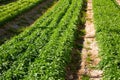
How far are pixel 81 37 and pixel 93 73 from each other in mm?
6215

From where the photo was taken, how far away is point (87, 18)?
81.0 feet

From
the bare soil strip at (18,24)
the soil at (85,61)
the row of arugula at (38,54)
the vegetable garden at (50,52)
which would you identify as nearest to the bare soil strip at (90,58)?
the soil at (85,61)

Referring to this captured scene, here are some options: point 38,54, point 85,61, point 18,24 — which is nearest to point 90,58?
point 85,61

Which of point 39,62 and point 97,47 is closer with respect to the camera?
point 39,62

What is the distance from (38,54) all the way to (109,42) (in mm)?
4334

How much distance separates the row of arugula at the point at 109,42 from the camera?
12.0m

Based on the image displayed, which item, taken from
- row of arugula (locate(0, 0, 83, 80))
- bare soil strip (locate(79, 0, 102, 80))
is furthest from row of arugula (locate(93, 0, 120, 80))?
row of arugula (locate(0, 0, 83, 80))

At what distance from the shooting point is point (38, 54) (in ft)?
45.4

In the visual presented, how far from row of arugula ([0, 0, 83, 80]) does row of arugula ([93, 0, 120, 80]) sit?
72.3 inches

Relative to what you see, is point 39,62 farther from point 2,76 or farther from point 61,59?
point 2,76

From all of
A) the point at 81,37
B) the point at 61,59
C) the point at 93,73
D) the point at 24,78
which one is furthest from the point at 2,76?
the point at 81,37

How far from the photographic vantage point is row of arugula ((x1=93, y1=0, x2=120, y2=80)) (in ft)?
39.3

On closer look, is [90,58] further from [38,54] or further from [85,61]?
[38,54]

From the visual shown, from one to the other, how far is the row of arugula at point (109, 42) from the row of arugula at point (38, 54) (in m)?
1.84
